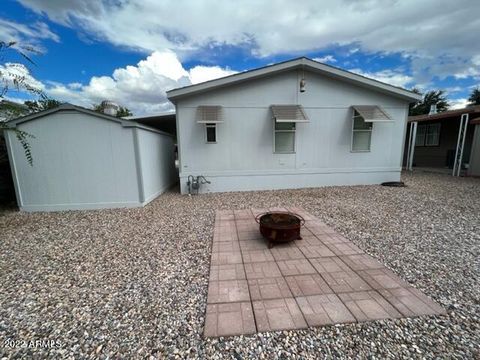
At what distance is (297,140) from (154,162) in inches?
205

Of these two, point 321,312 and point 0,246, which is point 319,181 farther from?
point 0,246

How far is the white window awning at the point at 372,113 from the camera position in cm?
721

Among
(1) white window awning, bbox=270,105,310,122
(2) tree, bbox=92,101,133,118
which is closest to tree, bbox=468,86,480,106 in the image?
(1) white window awning, bbox=270,105,310,122

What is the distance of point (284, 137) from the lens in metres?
7.64

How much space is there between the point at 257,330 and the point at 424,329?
5.03 feet

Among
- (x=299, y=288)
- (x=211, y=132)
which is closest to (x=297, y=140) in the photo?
(x=211, y=132)

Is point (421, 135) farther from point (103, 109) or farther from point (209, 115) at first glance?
point (103, 109)

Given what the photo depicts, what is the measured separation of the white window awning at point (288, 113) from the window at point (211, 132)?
215 cm

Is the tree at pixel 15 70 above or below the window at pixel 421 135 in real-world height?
above

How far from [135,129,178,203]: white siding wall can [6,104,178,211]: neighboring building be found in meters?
0.09

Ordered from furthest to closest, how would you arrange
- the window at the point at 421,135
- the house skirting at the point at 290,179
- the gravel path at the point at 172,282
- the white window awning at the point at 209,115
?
the window at the point at 421,135
the house skirting at the point at 290,179
the white window awning at the point at 209,115
the gravel path at the point at 172,282

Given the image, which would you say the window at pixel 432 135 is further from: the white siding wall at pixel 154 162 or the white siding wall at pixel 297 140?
the white siding wall at pixel 154 162

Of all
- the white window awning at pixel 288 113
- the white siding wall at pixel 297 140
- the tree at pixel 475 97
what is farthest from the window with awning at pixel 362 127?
the tree at pixel 475 97

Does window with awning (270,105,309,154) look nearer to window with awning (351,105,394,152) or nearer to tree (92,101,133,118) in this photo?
window with awning (351,105,394,152)
